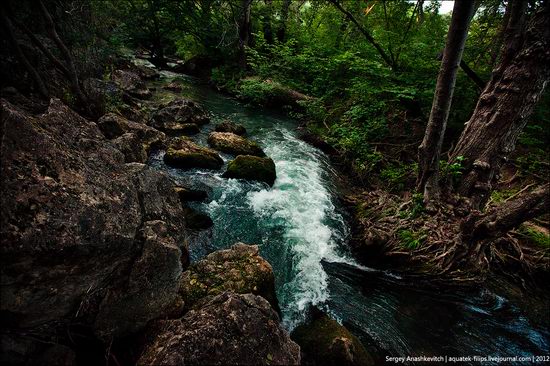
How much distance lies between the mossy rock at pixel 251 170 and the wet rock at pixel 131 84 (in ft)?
25.3

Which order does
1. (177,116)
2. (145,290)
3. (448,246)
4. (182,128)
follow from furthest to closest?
(177,116)
(182,128)
(448,246)
(145,290)

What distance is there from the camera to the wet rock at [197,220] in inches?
218

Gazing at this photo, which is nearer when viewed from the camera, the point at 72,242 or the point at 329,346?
the point at 72,242

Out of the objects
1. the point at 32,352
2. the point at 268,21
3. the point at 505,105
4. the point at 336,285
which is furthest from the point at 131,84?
the point at 505,105

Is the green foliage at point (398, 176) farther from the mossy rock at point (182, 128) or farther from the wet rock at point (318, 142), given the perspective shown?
the mossy rock at point (182, 128)

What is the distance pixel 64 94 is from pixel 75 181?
5.22 meters

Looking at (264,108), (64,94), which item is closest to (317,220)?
(64,94)

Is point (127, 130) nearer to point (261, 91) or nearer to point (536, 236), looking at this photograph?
point (261, 91)

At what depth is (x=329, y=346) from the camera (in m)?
3.46

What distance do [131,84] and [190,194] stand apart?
30.4 feet

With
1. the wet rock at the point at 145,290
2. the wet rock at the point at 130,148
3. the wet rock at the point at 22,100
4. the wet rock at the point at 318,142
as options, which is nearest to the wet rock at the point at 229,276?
the wet rock at the point at 145,290

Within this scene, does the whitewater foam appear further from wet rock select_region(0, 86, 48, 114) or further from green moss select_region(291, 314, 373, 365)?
wet rock select_region(0, 86, 48, 114)

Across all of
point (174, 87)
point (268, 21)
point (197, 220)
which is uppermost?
point (268, 21)

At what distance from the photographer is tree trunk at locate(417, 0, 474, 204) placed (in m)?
4.09
